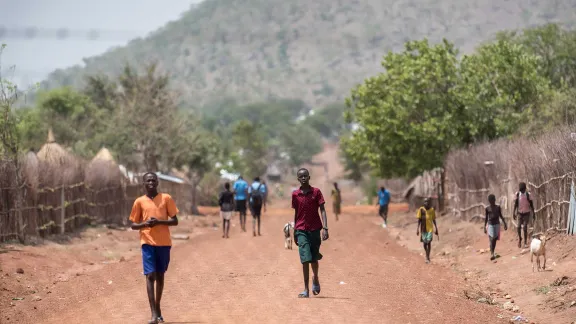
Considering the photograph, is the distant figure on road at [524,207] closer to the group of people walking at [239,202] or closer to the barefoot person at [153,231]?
the group of people walking at [239,202]

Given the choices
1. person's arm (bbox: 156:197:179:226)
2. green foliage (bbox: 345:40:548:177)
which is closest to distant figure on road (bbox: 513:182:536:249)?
person's arm (bbox: 156:197:179:226)

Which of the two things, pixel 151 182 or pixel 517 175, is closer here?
pixel 151 182

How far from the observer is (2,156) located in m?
22.0

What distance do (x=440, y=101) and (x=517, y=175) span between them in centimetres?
1328

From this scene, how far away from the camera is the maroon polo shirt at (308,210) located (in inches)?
542

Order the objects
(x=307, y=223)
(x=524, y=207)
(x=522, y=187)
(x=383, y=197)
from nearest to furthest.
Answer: (x=307, y=223), (x=522, y=187), (x=524, y=207), (x=383, y=197)

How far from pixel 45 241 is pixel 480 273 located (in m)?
11.1

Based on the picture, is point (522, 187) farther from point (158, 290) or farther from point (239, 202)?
point (158, 290)

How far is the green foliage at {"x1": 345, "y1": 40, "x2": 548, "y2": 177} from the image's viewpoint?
117ft

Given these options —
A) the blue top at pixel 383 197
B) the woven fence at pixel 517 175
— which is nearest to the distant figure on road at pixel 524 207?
the woven fence at pixel 517 175

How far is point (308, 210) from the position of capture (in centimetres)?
1380

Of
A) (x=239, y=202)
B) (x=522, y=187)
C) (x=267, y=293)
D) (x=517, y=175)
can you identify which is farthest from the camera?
(x=239, y=202)

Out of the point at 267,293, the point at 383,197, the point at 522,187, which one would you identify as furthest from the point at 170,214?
the point at 383,197

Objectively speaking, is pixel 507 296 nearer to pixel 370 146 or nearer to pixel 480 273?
pixel 480 273
